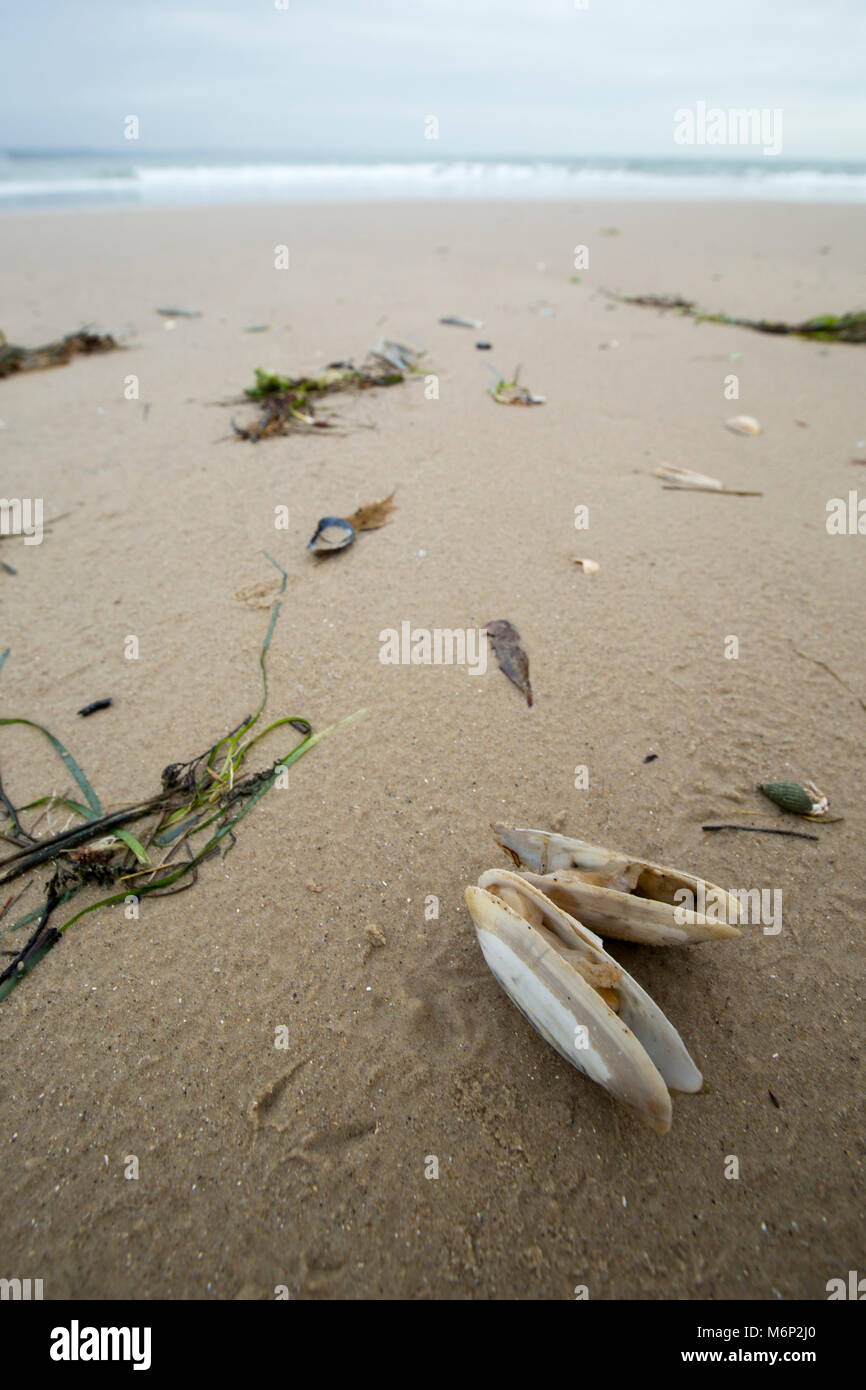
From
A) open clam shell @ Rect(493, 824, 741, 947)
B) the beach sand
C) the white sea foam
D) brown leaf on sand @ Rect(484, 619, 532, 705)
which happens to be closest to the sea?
the white sea foam

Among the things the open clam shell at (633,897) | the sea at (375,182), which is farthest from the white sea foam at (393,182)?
the open clam shell at (633,897)

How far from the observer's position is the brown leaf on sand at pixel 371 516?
319 centimetres

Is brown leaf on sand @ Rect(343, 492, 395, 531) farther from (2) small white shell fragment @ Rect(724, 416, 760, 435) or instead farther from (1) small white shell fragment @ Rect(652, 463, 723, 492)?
(2) small white shell fragment @ Rect(724, 416, 760, 435)

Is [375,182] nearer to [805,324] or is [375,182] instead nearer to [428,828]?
[805,324]

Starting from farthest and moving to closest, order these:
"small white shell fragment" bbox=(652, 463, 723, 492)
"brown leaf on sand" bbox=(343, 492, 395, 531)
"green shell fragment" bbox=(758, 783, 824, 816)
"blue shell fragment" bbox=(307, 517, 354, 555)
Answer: "small white shell fragment" bbox=(652, 463, 723, 492) < "brown leaf on sand" bbox=(343, 492, 395, 531) < "blue shell fragment" bbox=(307, 517, 354, 555) < "green shell fragment" bbox=(758, 783, 824, 816)

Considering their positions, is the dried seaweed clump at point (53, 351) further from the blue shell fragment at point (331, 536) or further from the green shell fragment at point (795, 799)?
the green shell fragment at point (795, 799)

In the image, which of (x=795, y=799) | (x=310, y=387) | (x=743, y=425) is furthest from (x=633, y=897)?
(x=310, y=387)

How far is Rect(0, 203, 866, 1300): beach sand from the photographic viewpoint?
1.32 metres

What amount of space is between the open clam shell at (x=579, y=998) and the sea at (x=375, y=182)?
19.6 m

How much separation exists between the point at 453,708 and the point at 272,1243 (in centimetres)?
154

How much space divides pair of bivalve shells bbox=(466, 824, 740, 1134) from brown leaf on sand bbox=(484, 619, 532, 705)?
86 centimetres

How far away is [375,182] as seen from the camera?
71.6ft
